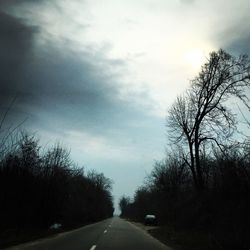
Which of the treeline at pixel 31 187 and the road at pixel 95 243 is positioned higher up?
the treeline at pixel 31 187

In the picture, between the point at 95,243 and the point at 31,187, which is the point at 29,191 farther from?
the point at 95,243

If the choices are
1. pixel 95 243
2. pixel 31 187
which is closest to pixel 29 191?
pixel 31 187

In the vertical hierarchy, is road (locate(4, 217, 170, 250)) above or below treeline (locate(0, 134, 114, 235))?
below

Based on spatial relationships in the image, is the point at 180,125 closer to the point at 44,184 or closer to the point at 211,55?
the point at 211,55

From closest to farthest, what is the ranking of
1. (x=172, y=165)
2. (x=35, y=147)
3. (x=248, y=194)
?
1. (x=248, y=194)
2. (x=35, y=147)
3. (x=172, y=165)

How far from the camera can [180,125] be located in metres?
44.2

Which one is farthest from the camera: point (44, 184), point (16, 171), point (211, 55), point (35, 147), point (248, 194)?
point (211, 55)

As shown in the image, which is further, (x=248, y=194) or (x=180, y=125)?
(x=180, y=125)

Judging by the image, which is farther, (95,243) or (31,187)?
(31,187)

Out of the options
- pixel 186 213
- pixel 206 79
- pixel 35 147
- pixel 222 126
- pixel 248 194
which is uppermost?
pixel 206 79

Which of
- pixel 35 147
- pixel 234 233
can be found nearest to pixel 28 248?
pixel 234 233

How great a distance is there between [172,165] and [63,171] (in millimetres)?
25211

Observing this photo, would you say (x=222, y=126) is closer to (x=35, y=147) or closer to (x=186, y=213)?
(x=186, y=213)

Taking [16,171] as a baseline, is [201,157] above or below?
above
